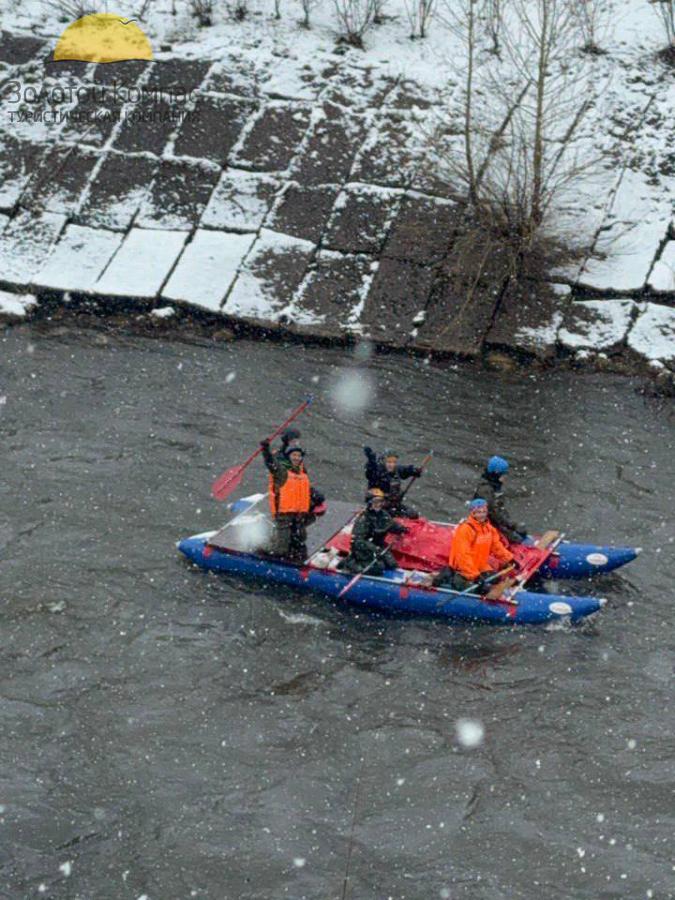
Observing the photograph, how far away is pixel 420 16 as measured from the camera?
18.3 m

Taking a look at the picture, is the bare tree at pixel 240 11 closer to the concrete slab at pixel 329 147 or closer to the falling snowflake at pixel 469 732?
the concrete slab at pixel 329 147

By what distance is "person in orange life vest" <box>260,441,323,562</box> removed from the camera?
10.8 m

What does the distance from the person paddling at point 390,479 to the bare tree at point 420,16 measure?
925cm

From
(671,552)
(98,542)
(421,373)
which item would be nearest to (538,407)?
(421,373)

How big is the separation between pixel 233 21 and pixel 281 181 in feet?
12.1

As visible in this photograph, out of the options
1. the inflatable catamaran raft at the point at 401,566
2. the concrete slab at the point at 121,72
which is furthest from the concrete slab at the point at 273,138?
the inflatable catamaran raft at the point at 401,566

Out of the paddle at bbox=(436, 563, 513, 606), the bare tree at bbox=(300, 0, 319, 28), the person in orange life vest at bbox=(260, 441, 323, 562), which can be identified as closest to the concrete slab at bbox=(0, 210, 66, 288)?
the bare tree at bbox=(300, 0, 319, 28)

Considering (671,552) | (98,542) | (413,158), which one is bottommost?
(98,542)

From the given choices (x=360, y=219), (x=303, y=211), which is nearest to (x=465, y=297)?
(x=360, y=219)

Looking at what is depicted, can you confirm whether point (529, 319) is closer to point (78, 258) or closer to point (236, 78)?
point (78, 258)

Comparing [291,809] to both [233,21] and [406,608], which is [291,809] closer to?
[406,608]

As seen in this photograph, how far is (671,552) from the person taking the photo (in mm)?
11680

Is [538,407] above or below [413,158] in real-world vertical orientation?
below

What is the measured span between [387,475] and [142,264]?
6.13 meters
